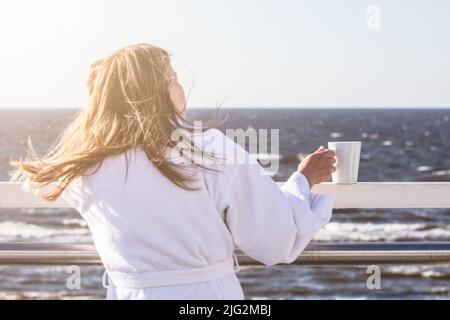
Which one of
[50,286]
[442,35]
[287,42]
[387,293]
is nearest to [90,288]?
[50,286]

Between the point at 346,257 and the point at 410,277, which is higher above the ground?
A: the point at 346,257

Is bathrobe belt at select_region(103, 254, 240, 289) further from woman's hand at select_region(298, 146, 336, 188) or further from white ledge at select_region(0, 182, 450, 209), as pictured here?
white ledge at select_region(0, 182, 450, 209)

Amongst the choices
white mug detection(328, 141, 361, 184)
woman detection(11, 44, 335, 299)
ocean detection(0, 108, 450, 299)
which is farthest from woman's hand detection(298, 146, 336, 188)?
ocean detection(0, 108, 450, 299)

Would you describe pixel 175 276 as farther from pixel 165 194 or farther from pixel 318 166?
pixel 318 166

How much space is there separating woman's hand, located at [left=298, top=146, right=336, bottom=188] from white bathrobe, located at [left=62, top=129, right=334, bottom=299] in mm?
154

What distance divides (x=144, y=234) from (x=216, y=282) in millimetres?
185

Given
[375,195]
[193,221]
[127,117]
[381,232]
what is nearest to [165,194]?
[193,221]

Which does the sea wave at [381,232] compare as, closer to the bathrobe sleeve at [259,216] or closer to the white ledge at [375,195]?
the white ledge at [375,195]

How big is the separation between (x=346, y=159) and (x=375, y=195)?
233 mm

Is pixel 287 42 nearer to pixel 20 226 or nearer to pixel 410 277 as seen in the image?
pixel 20 226

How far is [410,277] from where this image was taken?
2073 centimetres

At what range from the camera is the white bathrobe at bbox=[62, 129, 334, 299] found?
1686 mm

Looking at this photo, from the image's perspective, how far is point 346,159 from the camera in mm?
2047

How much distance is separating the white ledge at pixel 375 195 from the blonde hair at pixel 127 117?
18.4 inches
